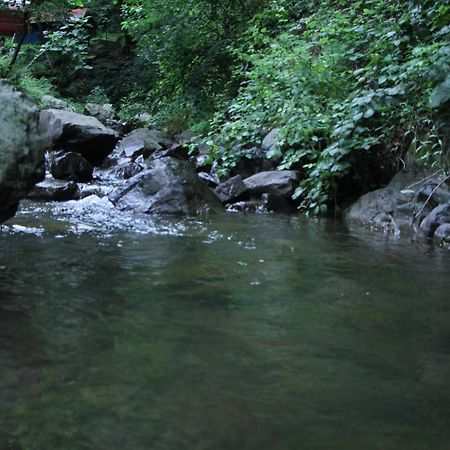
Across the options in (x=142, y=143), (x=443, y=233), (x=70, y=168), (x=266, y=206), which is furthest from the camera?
(x=142, y=143)

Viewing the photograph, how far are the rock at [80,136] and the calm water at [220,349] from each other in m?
6.37

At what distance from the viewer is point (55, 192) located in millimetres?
9055

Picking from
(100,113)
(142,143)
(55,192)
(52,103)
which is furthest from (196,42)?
(55,192)

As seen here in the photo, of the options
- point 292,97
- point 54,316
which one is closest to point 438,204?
point 292,97

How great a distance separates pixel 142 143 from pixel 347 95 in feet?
18.7

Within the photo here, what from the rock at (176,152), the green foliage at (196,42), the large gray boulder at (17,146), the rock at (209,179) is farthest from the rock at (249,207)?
the green foliage at (196,42)

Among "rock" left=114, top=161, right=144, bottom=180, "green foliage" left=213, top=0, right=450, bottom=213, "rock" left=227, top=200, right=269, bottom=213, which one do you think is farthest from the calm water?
"rock" left=114, top=161, right=144, bottom=180

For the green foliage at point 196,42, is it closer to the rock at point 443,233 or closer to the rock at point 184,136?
the rock at point 184,136

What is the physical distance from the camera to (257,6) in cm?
1467

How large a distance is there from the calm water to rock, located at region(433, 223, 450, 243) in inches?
31.5

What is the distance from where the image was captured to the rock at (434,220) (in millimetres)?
6711

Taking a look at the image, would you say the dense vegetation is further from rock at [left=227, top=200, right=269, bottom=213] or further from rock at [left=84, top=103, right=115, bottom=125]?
rock at [left=84, top=103, right=115, bottom=125]

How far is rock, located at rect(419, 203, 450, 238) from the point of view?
22.0 feet

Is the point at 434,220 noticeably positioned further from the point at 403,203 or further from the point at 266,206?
the point at 266,206
